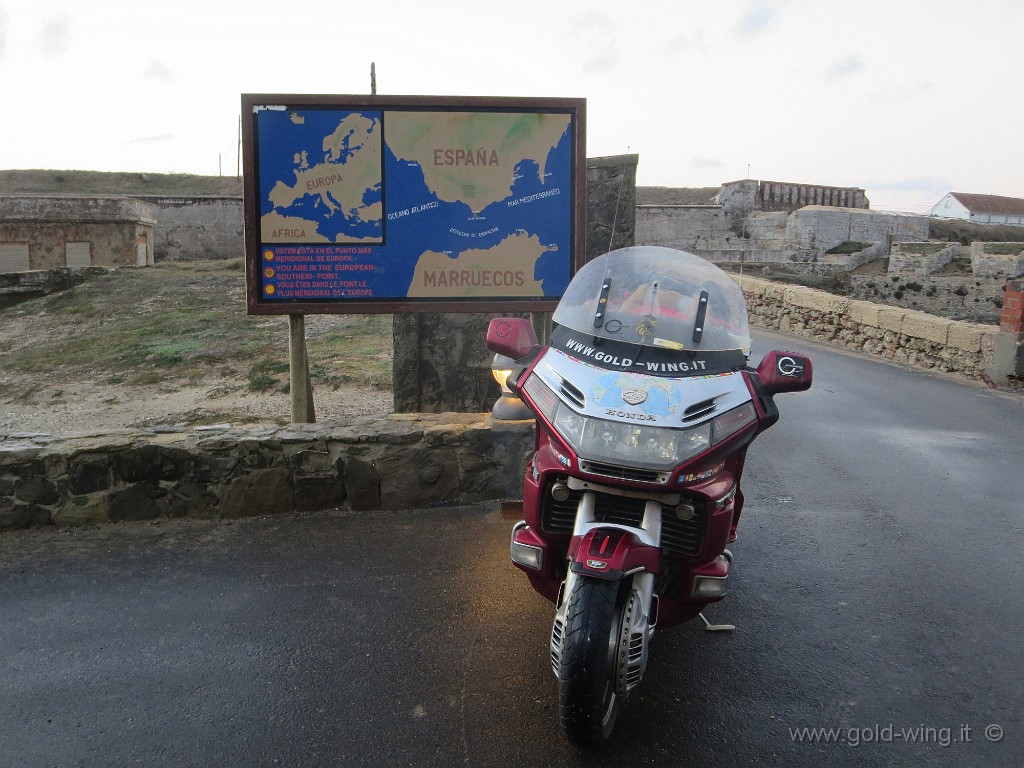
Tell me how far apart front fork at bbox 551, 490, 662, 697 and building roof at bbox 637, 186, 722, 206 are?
137ft

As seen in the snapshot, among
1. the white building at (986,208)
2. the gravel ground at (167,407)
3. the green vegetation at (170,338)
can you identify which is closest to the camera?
the gravel ground at (167,407)

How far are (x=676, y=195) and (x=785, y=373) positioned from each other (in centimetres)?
4360

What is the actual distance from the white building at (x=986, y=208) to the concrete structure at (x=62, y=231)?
56936 mm

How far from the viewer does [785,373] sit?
3123 millimetres

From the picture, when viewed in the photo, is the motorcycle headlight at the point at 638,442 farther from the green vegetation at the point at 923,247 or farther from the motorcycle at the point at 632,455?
the green vegetation at the point at 923,247

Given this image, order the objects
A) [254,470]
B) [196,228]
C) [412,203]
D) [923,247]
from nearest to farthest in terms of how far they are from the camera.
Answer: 1. [254,470]
2. [412,203]
3. [923,247]
4. [196,228]

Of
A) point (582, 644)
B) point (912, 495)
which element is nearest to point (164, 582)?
point (582, 644)

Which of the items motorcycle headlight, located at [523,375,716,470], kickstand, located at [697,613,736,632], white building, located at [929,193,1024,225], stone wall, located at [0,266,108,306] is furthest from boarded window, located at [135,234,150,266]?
white building, located at [929,193,1024,225]

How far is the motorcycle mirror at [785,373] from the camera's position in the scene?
3117 millimetres

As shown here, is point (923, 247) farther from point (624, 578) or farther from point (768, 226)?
point (624, 578)

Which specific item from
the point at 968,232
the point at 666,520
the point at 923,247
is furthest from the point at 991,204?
the point at 666,520

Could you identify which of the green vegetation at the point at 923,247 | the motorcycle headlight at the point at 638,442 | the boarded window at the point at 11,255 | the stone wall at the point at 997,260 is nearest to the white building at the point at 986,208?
the green vegetation at the point at 923,247

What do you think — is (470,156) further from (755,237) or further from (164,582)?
(755,237)

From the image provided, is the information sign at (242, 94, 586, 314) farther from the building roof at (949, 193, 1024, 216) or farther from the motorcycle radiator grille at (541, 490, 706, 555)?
the building roof at (949, 193, 1024, 216)
